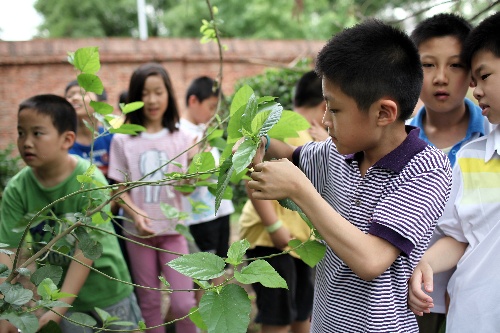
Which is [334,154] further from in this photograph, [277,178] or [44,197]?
[44,197]

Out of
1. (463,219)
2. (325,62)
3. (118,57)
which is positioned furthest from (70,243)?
(118,57)

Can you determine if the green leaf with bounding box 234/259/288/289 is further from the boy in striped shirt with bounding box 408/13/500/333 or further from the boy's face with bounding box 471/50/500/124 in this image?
the boy's face with bounding box 471/50/500/124

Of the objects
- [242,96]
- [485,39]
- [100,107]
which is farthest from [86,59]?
[485,39]

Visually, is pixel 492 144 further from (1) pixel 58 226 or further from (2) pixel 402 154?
(1) pixel 58 226

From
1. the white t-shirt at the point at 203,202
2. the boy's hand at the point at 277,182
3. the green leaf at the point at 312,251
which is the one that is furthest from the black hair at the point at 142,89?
the boy's hand at the point at 277,182

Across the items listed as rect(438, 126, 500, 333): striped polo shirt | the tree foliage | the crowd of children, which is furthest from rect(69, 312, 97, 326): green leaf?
the tree foliage

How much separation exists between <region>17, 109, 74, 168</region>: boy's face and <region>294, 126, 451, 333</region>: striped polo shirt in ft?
3.83

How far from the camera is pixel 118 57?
769 cm

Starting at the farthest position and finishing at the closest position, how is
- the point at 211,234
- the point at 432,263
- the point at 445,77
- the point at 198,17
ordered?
the point at 198,17, the point at 211,234, the point at 445,77, the point at 432,263

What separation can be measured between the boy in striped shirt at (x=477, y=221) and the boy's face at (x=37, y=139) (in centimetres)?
142

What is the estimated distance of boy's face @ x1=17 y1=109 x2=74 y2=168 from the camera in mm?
2062

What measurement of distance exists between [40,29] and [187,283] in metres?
19.5

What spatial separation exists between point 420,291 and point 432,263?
11.1 inches

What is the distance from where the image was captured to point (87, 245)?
1.48 meters
